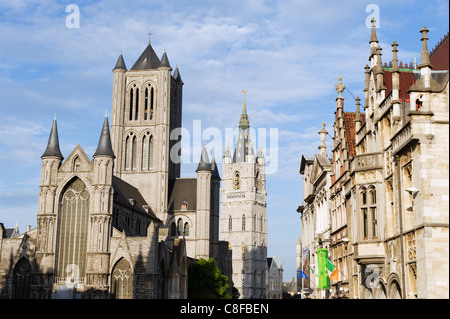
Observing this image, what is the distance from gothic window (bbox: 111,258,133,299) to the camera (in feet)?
203

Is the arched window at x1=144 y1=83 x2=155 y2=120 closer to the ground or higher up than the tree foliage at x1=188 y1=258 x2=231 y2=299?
higher up

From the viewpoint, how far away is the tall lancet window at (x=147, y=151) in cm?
8981

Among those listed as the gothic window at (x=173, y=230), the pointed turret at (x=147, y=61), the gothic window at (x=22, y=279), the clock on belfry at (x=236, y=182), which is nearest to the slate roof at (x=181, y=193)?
the gothic window at (x=173, y=230)

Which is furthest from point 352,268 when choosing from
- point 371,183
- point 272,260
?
point 272,260

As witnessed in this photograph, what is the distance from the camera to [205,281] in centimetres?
7856

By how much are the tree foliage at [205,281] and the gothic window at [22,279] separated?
20.9 m

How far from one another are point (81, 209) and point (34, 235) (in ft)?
18.2

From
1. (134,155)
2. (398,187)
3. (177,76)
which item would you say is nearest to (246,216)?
(177,76)

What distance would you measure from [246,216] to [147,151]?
7018cm

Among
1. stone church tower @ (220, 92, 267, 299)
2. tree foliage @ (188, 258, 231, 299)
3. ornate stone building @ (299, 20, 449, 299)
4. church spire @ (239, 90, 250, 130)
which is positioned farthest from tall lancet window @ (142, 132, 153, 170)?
church spire @ (239, 90, 250, 130)

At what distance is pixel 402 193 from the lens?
24188mm

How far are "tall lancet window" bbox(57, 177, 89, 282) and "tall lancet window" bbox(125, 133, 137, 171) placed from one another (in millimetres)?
25622

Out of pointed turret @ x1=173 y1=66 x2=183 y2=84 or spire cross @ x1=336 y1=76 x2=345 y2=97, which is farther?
pointed turret @ x1=173 y1=66 x2=183 y2=84

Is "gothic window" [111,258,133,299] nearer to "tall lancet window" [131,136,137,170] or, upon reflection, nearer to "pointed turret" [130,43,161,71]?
"tall lancet window" [131,136,137,170]
